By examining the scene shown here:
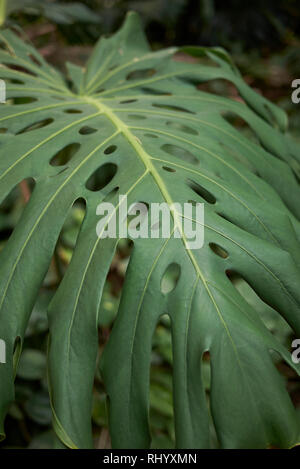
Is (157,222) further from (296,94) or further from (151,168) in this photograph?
(296,94)

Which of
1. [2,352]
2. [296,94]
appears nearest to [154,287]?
[2,352]

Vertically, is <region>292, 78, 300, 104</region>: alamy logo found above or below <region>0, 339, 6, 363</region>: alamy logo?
above

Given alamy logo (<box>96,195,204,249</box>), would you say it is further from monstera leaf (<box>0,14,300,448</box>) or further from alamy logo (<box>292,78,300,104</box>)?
alamy logo (<box>292,78,300,104</box>)

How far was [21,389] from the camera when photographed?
1.34 metres

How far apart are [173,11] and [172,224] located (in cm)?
250

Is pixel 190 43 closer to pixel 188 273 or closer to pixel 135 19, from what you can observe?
pixel 135 19

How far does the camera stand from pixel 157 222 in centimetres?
65

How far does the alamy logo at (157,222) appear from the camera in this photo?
64 centimetres

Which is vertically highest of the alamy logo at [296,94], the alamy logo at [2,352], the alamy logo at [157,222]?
the alamy logo at [296,94]

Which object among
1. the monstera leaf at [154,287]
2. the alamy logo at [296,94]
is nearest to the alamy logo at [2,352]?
the monstera leaf at [154,287]

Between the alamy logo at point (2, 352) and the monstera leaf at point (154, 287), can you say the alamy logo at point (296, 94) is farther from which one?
the alamy logo at point (2, 352)

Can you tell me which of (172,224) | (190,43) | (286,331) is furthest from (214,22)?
(172,224)

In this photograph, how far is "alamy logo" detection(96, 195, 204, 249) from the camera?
2.09ft

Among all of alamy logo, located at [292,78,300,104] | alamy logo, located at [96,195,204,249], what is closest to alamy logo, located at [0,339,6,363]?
alamy logo, located at [96,195,204,249]
